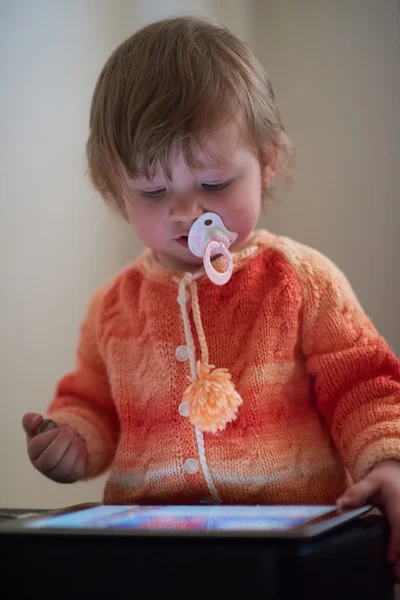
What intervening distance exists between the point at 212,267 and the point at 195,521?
0.96 ft

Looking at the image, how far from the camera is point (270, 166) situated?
0.88m

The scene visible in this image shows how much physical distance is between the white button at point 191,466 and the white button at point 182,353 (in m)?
0.11

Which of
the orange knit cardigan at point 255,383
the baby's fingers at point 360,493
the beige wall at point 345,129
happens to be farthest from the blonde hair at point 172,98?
the baby's fingers at point 360,493

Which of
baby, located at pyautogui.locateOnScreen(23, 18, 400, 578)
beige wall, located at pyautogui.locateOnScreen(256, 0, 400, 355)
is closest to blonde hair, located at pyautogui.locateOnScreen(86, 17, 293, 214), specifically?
baby, located at pyautogui.locateOnScreen(23, 18, 400, 578)

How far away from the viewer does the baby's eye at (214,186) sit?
787 mm

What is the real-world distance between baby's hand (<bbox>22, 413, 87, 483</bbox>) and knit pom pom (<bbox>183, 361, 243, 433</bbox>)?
0.17 metres

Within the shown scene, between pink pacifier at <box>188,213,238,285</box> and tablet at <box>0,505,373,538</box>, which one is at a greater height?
pink pacifier at <box>188,213,238,285</box>

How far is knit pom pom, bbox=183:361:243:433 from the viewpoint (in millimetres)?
762

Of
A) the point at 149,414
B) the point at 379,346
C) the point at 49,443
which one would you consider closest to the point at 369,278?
the point at 379,346

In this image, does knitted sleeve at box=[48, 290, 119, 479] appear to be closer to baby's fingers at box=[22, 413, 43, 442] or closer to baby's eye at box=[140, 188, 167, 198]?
baby's fingers at box=[22, 413, 43, 442]

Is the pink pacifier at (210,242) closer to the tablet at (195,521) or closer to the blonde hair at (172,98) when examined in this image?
the blonde hair at (172,98)

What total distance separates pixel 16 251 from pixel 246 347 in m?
0.38

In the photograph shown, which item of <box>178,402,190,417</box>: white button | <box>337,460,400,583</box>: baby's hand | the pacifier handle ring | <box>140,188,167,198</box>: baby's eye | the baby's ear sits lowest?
<box>337,460,400,583</box>: baby's hand

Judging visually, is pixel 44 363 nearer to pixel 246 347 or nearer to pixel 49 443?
pixel 49 443
